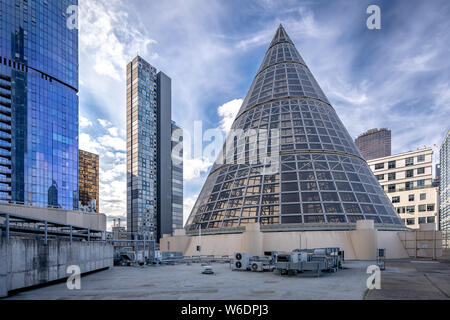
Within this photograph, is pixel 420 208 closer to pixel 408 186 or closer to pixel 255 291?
pixel 408 186

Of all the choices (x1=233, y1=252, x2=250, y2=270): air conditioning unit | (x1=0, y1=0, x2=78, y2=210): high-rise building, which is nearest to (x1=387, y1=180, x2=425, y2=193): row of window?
(x1=233, y1=252, x2=250, y2=270): air conditioning unit

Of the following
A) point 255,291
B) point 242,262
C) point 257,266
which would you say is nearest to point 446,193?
point 257,266

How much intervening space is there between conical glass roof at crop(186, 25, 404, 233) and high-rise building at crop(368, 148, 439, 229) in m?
59.5

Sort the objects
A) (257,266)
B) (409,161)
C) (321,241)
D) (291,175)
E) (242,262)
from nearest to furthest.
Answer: (257,266)
(242,262)
(321,241)
(291,175)
(409,161)

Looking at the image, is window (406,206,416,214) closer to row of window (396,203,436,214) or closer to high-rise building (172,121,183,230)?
row of window (396,203,436,214)

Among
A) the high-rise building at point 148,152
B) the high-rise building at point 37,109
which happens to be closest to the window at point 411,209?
the high-rise building at point 148,152

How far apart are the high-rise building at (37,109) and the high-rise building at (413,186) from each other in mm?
124300

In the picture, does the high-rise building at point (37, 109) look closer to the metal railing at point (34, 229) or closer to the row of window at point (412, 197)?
the metal railing at point (34, 229)

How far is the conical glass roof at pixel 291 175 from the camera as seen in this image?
114 feet

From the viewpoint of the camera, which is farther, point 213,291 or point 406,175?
point 406,175

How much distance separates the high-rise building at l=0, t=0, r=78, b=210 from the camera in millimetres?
107562

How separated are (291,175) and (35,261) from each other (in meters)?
30.1

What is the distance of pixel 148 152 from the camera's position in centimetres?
16862
